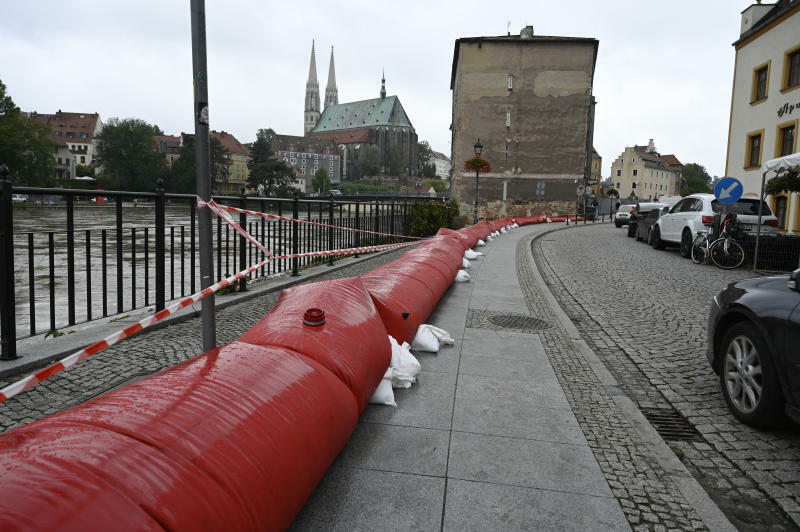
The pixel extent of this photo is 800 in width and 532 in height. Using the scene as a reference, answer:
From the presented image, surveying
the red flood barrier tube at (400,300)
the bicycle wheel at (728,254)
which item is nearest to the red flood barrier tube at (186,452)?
the red flood barrier tube at (400,300)

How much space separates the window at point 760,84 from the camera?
25.6 m

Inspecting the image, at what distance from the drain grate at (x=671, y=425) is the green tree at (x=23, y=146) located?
6484 cm

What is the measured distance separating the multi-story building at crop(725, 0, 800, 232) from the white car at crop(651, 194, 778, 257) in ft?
27.7

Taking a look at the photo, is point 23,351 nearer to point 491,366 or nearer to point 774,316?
point 491,366

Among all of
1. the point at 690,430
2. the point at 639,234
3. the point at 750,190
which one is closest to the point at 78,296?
the point at 690,430

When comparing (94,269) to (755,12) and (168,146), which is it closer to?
(755,12)

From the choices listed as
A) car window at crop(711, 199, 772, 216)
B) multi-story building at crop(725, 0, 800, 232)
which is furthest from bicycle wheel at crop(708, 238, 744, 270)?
multi-story building at crop(725, 0, 800, 232)

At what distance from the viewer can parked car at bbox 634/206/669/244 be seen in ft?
64.9

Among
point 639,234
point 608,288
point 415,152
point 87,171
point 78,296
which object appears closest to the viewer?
point 78,296

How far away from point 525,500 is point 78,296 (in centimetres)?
731

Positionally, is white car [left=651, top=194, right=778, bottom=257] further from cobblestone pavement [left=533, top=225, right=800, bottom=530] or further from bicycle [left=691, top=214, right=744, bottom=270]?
cobblestone pavement [left=533, top=225, right=800, bottom=530]

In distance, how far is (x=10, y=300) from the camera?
14.2 ft

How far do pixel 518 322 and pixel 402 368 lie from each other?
9.20 ft

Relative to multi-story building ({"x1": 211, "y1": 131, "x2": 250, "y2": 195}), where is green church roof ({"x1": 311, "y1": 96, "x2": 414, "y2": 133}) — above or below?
above
